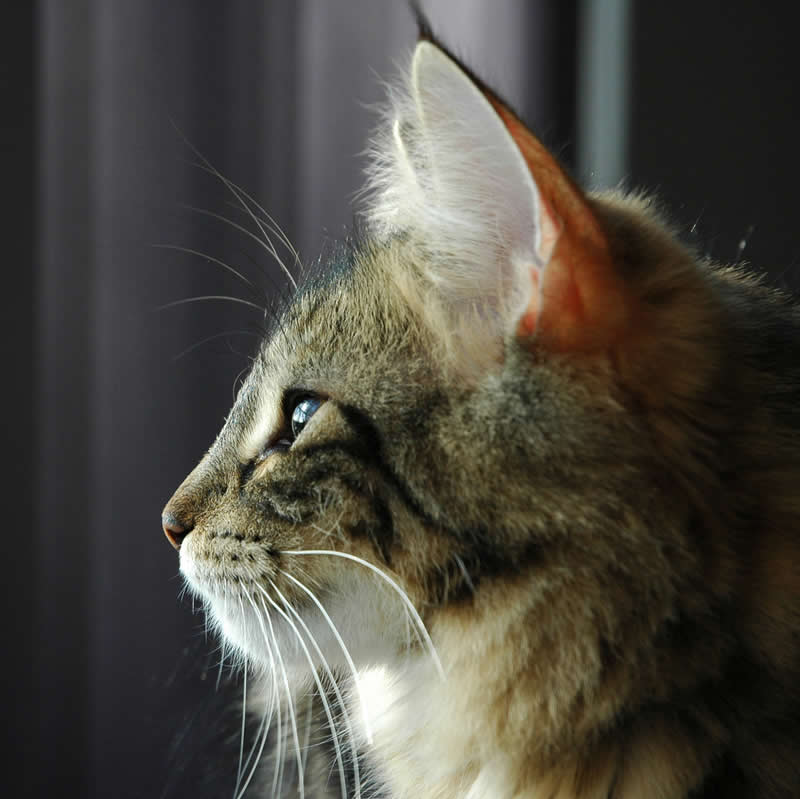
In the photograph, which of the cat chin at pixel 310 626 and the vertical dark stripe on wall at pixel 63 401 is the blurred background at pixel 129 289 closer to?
the vertical dark stripe on wall at pixel 63 401

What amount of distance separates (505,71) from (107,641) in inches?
41.8

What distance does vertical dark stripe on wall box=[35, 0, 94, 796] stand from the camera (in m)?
1.22

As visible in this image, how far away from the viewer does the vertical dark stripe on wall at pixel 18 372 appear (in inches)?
46.3

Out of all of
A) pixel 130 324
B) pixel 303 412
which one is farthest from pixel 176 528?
pixel 130 324

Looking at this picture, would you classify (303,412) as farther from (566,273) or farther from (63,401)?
(63,401)

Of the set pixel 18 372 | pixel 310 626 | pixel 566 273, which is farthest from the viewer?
pixel 18 372

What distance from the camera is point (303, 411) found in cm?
76

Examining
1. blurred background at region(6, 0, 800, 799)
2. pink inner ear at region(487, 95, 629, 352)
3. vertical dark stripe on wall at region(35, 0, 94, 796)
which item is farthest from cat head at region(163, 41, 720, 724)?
vertical dark stripe on wall at region(35, 0, 94, 796)

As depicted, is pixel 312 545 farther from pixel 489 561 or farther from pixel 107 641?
pixel 107 641

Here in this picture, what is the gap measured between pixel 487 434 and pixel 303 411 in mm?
180

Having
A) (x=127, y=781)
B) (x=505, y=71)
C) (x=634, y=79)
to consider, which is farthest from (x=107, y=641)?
(x=634, y=79)

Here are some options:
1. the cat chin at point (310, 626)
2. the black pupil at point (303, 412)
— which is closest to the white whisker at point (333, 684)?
the cat chin at point (310, 626)

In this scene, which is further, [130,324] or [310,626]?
[130,324]

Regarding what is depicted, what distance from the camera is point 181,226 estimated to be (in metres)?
1.28
